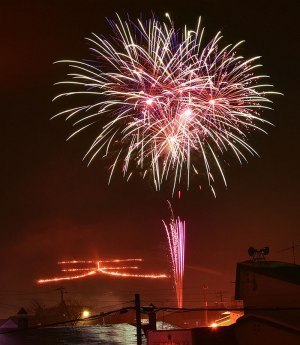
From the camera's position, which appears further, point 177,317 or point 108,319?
point 177,317

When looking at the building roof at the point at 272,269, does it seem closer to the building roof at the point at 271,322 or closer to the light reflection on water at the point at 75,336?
the building roof at the point at 271,322

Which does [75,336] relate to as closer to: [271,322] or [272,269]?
[271,322]

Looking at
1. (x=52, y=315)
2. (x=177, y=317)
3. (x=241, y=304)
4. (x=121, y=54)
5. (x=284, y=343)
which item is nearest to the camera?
(x=121, y=54)

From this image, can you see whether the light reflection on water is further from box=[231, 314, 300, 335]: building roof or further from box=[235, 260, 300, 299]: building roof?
box=[235, 260, 300, 299]: building roof

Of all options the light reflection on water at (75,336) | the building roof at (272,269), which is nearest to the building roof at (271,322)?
the building roof at (272,269)

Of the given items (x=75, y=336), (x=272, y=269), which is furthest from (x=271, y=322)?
(x=75, y=336)

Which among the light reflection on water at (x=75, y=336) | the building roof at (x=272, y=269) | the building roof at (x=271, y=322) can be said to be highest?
the building roof at (x=272, y=269)

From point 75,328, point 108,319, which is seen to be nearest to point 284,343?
point 75,328

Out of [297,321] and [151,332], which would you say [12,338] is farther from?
[297,321]

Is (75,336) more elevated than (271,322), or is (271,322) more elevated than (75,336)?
(271,322)
